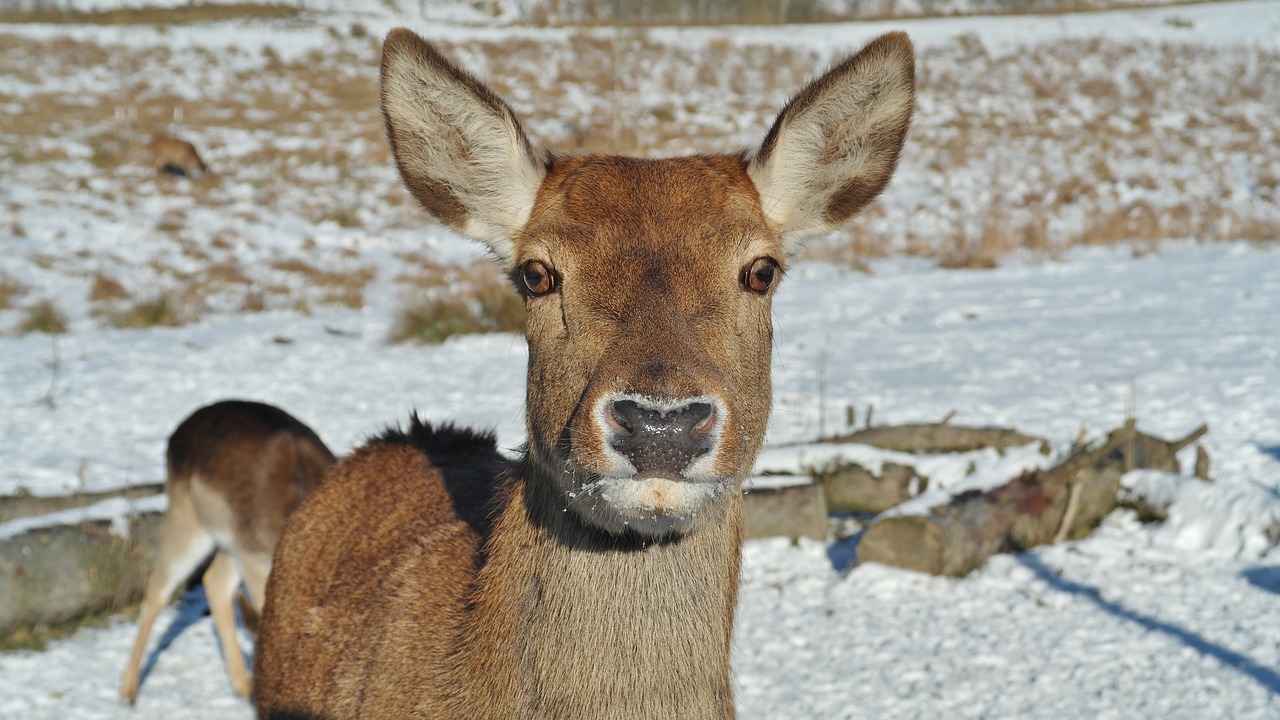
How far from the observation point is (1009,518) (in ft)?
21.3

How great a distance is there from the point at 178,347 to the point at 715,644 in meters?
10.7

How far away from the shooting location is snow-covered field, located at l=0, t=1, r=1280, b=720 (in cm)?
543

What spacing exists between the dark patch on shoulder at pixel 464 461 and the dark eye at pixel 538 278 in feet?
2.47

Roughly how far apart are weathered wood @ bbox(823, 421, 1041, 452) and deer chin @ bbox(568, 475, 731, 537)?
547 centimetres

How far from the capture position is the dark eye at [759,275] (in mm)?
2715

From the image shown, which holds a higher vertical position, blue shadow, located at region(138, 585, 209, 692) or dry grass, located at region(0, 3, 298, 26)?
dry grass, located at region(0, 3, 298, 26)

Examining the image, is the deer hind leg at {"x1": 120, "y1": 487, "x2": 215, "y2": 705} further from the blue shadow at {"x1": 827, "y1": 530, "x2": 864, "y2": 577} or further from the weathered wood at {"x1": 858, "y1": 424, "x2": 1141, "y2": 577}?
the weathered wood at {"x1": 858, "y1": 424, "x2": 1141, "y2": 577}

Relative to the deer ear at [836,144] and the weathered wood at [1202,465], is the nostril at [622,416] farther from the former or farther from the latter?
the weathered wood at [1202,465]

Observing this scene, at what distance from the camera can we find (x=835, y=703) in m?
5.20

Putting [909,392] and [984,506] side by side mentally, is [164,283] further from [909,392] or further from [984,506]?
[984,506]

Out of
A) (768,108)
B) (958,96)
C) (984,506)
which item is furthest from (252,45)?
(984,506)

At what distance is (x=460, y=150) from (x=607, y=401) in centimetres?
120

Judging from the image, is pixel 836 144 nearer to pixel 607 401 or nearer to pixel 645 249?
pixel 645 249

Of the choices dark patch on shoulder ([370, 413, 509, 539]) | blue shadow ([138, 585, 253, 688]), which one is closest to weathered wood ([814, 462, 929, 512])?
dark patch on shoulder ([370, 413, 509, 539])
